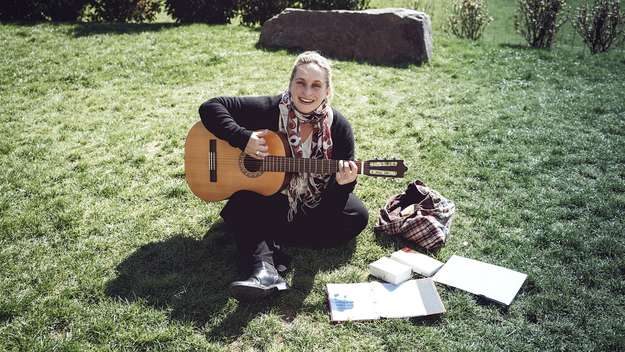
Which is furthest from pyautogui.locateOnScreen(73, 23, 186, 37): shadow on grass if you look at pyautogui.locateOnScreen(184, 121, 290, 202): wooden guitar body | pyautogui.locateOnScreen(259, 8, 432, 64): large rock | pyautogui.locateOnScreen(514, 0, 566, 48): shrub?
pyautogui.locateOnScreen(514, 0, 566, 48): shrub

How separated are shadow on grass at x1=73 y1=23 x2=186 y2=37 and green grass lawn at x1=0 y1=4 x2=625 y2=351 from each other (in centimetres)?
93

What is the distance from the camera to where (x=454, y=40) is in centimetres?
956

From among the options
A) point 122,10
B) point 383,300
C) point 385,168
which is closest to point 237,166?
point 385,168

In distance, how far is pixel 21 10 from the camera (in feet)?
32.8

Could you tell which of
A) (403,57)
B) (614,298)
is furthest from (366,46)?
(614,298)

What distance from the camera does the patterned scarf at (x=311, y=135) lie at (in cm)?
338

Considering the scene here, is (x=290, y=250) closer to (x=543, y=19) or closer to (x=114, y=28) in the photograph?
(x=114, y=28)

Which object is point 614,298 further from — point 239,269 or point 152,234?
point 152,234

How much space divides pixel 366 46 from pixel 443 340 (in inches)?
253

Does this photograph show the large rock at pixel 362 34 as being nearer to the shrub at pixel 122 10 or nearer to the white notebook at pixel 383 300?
the shrub at pixel 122 10

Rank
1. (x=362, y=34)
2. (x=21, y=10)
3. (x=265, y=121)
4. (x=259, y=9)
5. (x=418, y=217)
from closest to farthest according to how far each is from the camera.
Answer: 1. (x=265, y=121)
2. (x=418, y=217)
3. (x=362, y=34)
4. (x=21, y=10)
5. (x=259, y=9)

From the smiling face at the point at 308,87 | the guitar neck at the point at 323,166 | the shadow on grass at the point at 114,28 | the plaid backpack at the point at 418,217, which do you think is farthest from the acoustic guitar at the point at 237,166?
the shadow on grass at the point at 114,28

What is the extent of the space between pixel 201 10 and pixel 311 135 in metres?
8.23

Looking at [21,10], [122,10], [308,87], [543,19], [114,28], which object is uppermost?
[543,19]
